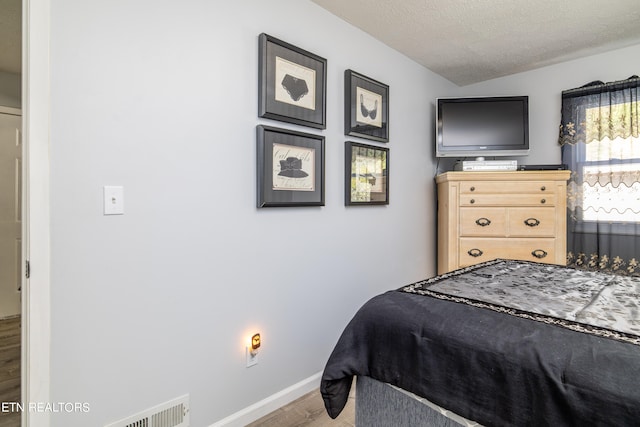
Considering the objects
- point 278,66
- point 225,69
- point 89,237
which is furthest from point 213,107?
point 89,237

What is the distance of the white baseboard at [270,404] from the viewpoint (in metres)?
1.80

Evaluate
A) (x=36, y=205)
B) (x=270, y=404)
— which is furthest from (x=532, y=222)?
(x=36, y=205)

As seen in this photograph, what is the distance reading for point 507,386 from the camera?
0.95m

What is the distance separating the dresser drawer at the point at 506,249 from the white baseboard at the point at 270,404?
5.37 feet

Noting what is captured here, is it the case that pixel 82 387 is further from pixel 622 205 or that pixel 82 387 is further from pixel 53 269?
pixel 622 205

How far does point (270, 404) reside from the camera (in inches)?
77.4

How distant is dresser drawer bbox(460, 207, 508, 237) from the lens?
9.64 feet

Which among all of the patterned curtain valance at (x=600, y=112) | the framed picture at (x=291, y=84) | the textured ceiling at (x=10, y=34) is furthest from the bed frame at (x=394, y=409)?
the textured ceiling at (x=10, y=34)

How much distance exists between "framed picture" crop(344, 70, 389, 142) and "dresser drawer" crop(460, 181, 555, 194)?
0.86m

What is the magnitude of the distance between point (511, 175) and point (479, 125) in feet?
1.89

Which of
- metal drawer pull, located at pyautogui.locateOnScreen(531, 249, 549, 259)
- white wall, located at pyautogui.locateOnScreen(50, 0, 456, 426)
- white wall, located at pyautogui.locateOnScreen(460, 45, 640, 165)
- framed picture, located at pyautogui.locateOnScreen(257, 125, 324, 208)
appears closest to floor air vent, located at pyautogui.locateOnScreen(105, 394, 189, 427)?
white wall, located at pyautogui.locateOnScreen(50, 0, 456, 426)

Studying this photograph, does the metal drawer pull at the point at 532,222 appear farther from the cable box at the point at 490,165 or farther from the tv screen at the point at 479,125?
the tv screen at the point at 479,125

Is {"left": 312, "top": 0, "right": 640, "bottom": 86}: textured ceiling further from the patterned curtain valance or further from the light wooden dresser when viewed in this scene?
the light wooden dresser

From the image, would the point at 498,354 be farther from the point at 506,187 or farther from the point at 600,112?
the point at 600,112
